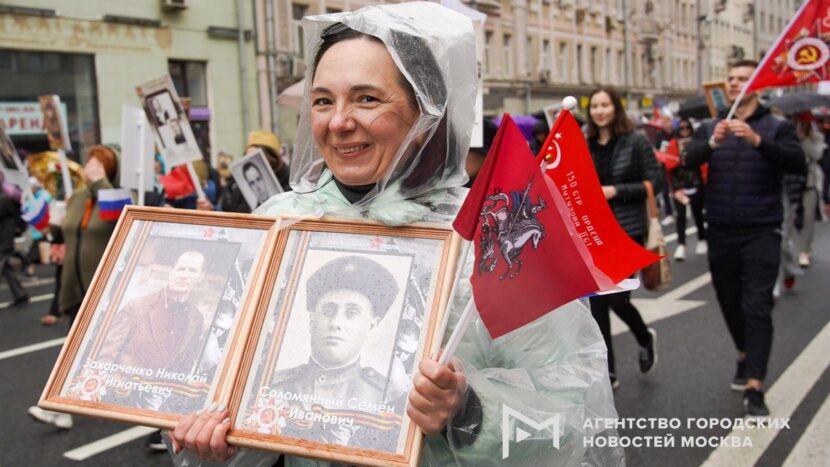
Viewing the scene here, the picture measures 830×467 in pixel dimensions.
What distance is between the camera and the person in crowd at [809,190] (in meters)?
9.90

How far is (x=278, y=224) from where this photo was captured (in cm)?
185

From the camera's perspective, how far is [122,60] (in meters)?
19.6

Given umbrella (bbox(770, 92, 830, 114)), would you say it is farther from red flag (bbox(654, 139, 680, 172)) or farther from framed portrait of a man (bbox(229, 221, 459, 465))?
framed portrait of a man (bbox(229, 221, 459, 465))

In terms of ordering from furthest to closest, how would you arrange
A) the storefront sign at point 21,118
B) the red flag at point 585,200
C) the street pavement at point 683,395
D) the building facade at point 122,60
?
1. the building facade at point 122,60
2. the storefront sign at point 21,118
3. the street pavement at point 683,395
4. the red flag at point 585,200

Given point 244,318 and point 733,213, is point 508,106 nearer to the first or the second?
point 733,213

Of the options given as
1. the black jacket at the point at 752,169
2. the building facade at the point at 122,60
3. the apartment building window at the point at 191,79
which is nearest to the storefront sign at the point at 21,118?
the building facade at the point at 122,60

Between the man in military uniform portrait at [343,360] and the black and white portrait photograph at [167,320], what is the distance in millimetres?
184

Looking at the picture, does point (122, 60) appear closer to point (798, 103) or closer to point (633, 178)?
point (798, 103)

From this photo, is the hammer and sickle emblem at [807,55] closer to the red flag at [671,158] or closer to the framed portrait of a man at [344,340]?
the framed portrait of a man at [344,340]

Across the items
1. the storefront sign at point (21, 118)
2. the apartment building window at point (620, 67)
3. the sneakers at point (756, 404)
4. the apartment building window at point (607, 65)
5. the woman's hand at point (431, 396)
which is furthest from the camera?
the apartment building window at point (620, 67)

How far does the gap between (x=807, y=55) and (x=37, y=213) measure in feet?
32.5

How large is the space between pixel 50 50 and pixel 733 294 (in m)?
16.9

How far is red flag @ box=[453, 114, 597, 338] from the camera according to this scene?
1565mm

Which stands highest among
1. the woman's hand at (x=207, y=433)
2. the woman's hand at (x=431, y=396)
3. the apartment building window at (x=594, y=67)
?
the apartment building window at (x=594, y=67)
